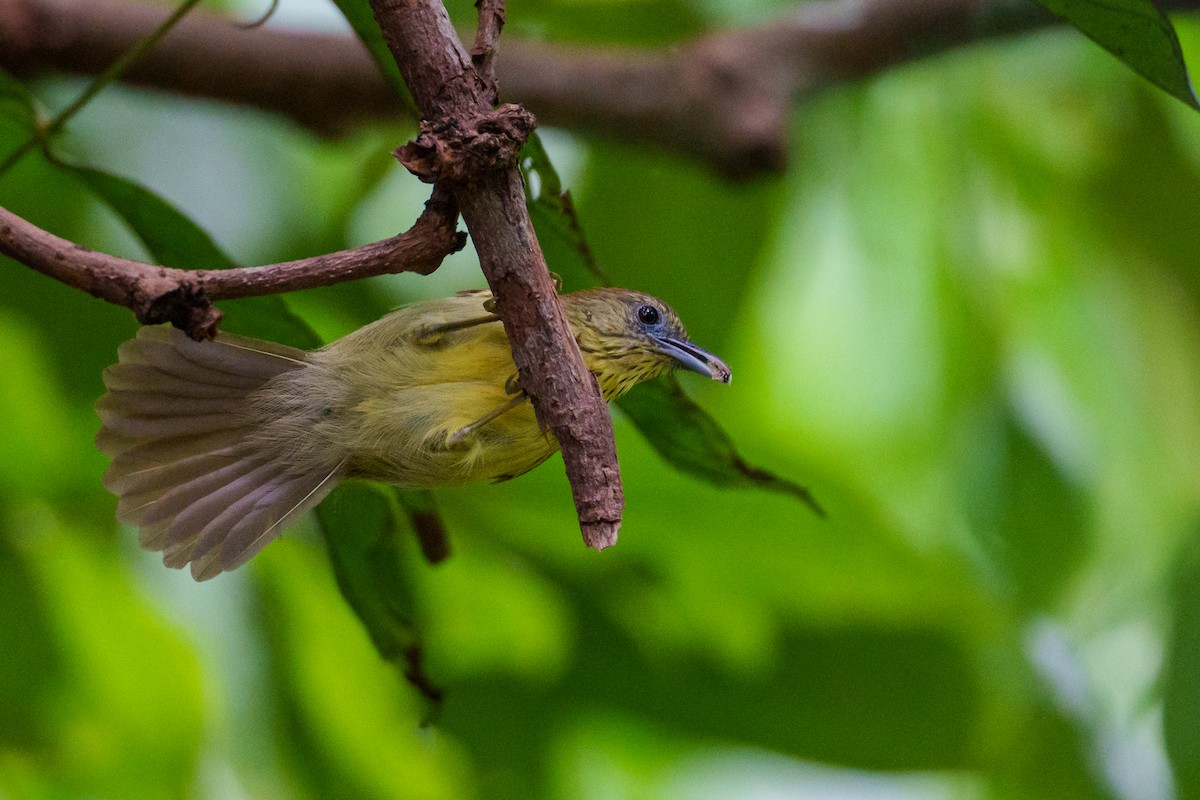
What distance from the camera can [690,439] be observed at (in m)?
1.75

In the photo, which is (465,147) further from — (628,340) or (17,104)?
(17,104)

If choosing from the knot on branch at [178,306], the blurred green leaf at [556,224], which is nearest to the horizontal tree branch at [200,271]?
the knot on branch at [178,306]

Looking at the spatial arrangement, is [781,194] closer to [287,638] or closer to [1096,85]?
[1096,85]

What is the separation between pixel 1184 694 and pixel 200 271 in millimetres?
2012

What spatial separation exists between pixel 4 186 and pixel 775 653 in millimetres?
1808

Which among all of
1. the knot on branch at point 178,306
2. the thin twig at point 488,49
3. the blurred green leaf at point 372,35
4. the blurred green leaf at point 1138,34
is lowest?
the knot on branch at point 178,306

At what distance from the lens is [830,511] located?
8.66 ft

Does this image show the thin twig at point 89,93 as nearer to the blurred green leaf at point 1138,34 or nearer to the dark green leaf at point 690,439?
the dark green leaf at point 690,439

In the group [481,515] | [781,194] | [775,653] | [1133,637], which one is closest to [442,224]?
[481,515]

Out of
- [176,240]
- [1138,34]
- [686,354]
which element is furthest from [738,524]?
[1138,34]

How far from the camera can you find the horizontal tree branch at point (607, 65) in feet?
8.38

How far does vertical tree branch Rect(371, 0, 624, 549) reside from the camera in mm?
1045

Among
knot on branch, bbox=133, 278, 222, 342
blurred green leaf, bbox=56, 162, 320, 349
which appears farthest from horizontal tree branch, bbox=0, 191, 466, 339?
blurred green leaf, bbox=56, 162, 320, 349

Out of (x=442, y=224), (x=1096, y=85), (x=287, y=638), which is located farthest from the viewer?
(x=1096, y=85)
